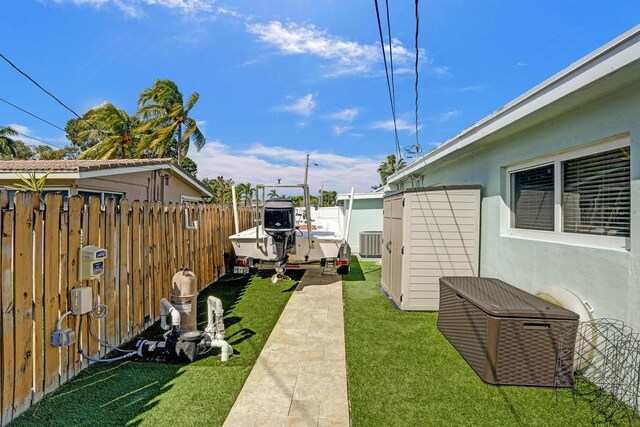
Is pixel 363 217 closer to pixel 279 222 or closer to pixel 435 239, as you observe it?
pixel 279 222

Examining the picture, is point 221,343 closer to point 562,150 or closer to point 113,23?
point 562,150

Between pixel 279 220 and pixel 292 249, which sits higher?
Result: pixel 279 220

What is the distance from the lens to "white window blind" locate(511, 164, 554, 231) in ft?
12.4

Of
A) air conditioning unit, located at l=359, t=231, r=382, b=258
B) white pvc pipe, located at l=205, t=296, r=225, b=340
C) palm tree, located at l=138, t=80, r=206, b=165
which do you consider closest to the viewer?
white pvc pipe, located at l=205, t=296, r=225, b=340

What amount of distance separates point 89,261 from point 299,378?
2242mm

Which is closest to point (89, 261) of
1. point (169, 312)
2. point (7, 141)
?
point (169, 312)

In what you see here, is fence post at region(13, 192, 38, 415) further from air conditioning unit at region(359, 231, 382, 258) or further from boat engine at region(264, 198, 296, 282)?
air conditioning unit at region(359, 231, 382, 258)

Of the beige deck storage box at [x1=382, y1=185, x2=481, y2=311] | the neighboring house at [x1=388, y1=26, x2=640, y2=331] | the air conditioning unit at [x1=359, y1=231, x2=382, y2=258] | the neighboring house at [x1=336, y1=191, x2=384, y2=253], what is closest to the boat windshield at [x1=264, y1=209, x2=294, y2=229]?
the beige deck storage box at [x1=382, y1=185, x2=481, y2=311]

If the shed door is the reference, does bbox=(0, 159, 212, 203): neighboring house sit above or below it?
above

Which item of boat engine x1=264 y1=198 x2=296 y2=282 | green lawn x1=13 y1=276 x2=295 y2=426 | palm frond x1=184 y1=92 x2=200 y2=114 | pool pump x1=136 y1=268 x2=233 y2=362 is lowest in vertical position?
green lawn x1=13 y1=276 x2=295 y2=426

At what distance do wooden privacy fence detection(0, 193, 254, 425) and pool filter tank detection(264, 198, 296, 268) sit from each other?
1821mm

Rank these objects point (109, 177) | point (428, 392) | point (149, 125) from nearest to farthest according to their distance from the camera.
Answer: point (428, 392)
point (109, 177)
point (149, 125)

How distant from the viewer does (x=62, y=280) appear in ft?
9.41

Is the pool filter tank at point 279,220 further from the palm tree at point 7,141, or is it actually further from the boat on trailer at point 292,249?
the palm tree at point 7,141
